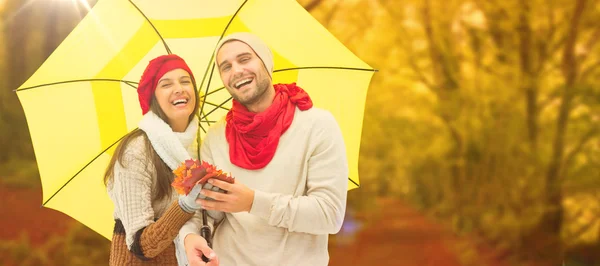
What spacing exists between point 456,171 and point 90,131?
1.85 meters

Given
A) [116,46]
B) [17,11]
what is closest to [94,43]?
[116,46]

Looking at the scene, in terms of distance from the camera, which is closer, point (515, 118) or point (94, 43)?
point (94, 43)

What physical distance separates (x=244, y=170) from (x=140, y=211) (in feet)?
0.70

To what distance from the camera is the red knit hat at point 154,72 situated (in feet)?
3.92

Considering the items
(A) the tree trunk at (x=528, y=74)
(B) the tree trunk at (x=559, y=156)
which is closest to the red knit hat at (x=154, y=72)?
(A) the tree trunk at (x=528, y=74)

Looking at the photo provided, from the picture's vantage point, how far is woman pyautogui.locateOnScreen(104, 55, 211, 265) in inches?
45.7

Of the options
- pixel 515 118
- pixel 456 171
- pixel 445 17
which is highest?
pixel 445 17

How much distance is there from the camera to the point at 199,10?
4.12 feet

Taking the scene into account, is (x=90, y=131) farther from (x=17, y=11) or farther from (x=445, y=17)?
(x=445, y=17)

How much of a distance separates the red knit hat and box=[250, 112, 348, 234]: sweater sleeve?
28 cm

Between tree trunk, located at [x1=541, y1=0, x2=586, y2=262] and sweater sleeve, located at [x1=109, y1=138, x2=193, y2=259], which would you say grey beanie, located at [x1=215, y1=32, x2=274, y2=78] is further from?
tree trunk, located at [x1=541, y1=0, x2=586, y2=262]

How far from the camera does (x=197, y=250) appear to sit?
111 centimetres

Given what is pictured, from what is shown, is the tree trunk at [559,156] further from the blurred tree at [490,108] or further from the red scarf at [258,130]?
the red scarf at [258,130]

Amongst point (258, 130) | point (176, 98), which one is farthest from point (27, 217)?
point (258, 130)
